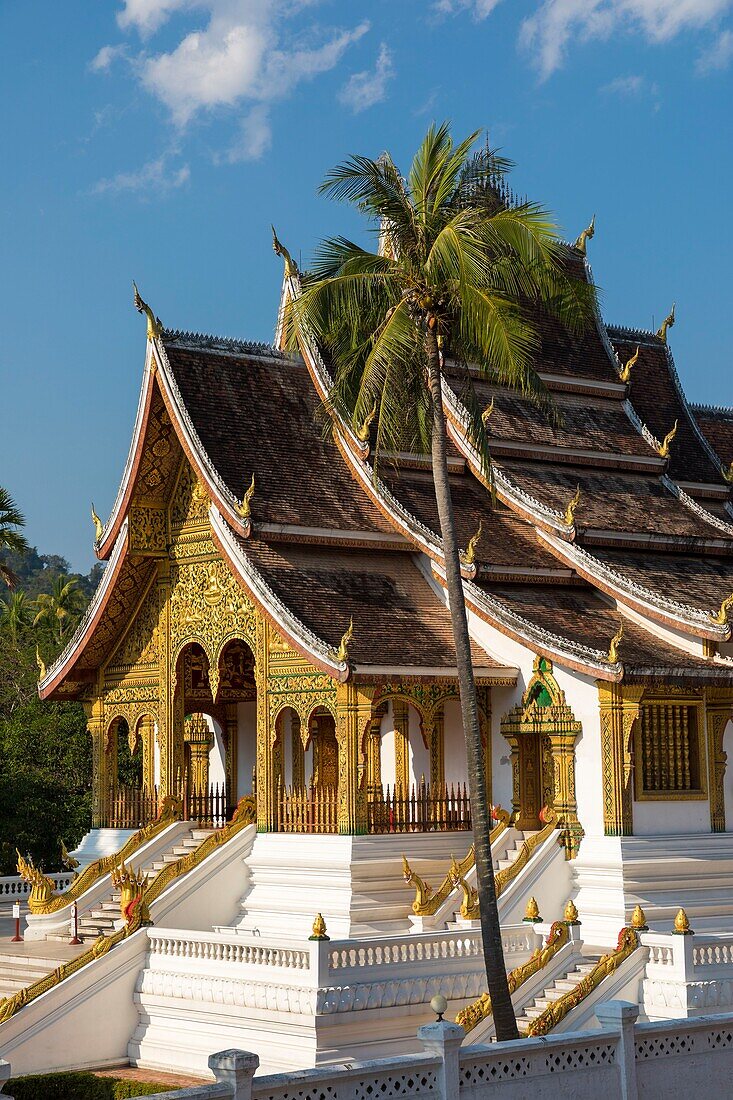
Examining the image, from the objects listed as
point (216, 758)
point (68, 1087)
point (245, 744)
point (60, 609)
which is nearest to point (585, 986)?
point (68, 1087)

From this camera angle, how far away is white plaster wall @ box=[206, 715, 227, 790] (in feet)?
76.9

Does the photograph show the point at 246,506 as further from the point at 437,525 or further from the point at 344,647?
the point at 437,525

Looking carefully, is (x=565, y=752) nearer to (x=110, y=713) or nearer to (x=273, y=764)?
(x=273, y=764)

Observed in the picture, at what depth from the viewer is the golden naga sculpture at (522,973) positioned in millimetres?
14547

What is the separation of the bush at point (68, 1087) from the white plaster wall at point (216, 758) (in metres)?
8.69

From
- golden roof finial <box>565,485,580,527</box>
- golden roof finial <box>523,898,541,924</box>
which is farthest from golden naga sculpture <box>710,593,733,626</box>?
golden roof finial <box>523,898,541,924</box>

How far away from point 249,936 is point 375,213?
813 cm

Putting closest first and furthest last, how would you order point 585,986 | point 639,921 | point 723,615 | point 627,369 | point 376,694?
point 585,986 < point 639,921 < point 723,615 < point 376,694 < point 627,369

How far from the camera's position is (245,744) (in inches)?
920

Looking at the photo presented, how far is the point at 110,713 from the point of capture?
74.1 feet

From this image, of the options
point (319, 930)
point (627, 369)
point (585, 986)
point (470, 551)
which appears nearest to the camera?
point (319, 930)

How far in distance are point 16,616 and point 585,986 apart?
96.2 feet

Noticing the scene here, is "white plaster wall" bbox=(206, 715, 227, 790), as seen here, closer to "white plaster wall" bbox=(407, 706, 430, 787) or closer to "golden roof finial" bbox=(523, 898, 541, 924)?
"white plaster wall" bbox=(407, 706, 430, 787)

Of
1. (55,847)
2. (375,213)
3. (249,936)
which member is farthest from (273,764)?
(55,847)
